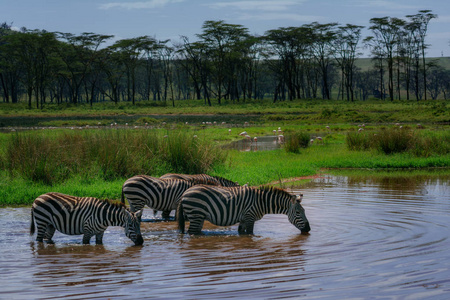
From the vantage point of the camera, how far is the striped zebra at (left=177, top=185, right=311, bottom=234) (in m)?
9.50

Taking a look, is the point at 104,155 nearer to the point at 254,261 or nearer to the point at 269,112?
the point at 254,261

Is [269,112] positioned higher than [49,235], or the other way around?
[269,112]

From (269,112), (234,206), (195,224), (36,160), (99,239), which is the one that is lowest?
(99,239)

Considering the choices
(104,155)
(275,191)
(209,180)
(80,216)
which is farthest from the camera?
(104,155)

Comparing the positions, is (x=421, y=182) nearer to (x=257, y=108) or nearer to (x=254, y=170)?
A: (x=254, y=170)

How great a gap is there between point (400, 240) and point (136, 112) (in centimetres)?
6390

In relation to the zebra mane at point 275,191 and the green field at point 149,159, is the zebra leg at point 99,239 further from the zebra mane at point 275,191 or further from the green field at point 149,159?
the green field at point 149,159

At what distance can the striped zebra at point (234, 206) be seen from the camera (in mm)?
9500

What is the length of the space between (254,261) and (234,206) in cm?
188

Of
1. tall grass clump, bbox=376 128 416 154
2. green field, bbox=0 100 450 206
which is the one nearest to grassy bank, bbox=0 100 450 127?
tall grass clump, bbox=376 128 416 154

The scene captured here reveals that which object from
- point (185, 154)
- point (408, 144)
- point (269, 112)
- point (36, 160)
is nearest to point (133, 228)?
point (36, 160)

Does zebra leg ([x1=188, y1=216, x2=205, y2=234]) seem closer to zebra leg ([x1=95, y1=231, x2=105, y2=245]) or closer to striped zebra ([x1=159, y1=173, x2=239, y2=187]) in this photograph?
striped zebra ([x1=159, y1=173, x2=239, y2=187])

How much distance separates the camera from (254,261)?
7.88 meters

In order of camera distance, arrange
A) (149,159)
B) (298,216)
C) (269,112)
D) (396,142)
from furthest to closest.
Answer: (269,112) → (396,142) → (149,159) → (298,216)
